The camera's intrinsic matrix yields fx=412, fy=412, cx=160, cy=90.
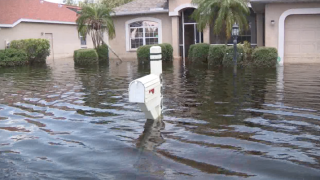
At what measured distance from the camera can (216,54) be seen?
19141mm

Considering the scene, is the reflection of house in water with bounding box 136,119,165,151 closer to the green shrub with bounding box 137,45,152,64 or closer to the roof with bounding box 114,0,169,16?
the green shrub with bounding box 137,45,152,64

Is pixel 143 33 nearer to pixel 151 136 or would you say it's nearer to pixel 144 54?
pixel 144 54

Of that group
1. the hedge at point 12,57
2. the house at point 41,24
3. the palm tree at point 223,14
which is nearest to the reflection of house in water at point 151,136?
the palm tree at point 223,14

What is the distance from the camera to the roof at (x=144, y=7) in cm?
2592

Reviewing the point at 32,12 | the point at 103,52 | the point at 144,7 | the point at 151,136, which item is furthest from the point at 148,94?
the point at 32,12

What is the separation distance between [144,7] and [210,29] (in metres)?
5.21

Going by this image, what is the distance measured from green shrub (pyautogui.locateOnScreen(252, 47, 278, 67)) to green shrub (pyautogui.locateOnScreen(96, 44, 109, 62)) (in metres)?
12.0

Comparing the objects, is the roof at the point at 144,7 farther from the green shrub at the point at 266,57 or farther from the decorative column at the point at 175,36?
the green shrub at the point at 266,57

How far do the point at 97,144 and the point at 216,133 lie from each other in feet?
6.46

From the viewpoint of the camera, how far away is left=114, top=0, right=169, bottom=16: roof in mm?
25920

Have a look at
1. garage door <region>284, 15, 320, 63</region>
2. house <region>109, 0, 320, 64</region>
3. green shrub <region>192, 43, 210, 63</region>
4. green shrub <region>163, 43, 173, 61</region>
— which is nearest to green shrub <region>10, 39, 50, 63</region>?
house <region>109, 0, 320, 64</region>

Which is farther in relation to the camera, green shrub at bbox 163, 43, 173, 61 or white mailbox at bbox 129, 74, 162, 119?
green shrub at bbox 163, 43, 173, 61

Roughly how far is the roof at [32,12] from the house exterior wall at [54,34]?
0.49m

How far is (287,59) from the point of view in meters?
19.5
